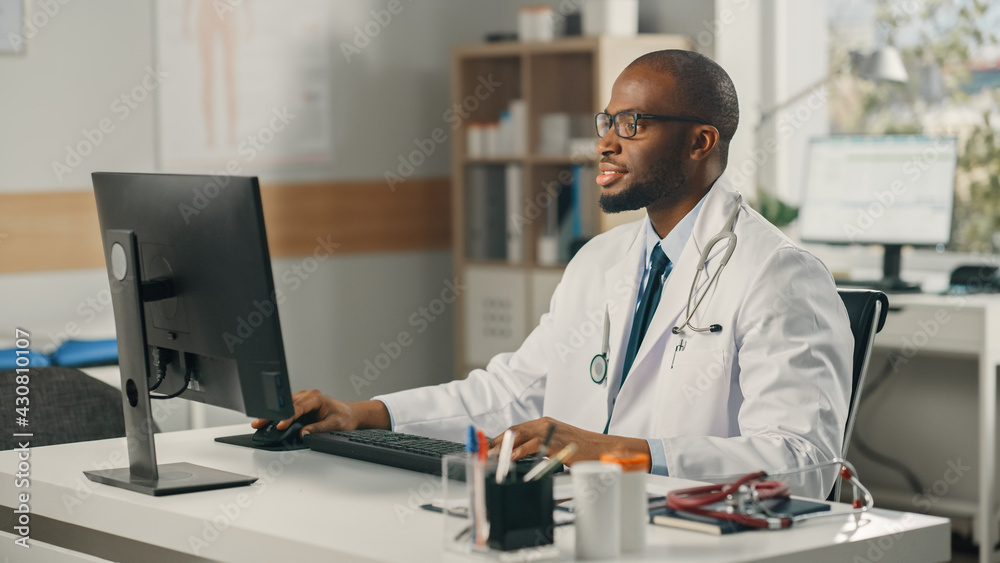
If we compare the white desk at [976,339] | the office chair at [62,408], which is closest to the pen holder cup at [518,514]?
the office chair at [62,408]

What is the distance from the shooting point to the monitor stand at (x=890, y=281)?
3.65 metres

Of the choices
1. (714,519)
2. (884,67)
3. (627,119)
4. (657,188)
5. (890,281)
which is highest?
(884,67)

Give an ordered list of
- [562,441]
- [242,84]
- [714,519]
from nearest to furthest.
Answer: [714,519]
[562,441]
[242,84]

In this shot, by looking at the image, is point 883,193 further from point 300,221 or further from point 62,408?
point 62,408

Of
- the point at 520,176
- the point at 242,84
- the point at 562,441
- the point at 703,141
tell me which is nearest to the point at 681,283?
the point at 703,141

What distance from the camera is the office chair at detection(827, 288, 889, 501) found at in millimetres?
1865

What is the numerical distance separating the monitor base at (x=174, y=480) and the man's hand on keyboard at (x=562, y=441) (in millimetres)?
354

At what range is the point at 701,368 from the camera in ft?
6.20

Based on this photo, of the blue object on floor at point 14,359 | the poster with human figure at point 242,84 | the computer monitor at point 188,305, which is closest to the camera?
the computer monitor at point 188,305

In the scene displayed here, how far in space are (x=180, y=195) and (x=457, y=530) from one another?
0.64 meters

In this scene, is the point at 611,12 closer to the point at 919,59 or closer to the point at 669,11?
the point at 669,11

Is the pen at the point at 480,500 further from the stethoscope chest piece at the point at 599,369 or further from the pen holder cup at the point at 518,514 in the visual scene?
the stethoscope chest piece at the point at 599,369

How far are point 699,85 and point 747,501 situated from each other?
0.93 meters

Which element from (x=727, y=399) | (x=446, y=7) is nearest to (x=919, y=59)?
(x=446, y=7)
